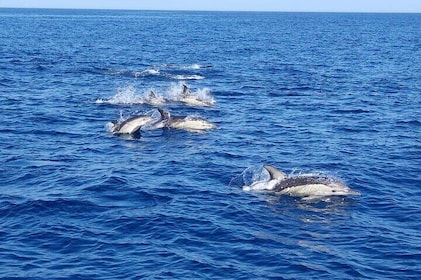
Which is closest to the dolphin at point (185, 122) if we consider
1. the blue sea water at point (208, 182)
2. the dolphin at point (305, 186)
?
the blue sea water at point (208, 182)

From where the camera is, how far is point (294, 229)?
20562mm

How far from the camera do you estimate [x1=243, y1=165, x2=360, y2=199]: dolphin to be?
24.0 meters

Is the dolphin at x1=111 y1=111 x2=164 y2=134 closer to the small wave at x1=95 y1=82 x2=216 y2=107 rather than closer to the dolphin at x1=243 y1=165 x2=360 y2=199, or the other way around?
the small wave at x1=95 y1=82 x2=216 y2=107

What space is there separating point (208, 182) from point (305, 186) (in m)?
4.08

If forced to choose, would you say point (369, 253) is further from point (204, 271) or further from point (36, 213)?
point (36, 213)

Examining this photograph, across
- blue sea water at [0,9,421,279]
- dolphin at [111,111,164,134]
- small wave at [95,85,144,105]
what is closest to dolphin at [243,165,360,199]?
blue sea water at [0,9,421,279]

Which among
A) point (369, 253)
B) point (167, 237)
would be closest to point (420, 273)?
point (369, 253)

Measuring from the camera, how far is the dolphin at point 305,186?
24.0 m

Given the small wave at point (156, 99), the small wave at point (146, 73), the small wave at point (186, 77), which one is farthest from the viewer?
the small wave at point (146, 73)

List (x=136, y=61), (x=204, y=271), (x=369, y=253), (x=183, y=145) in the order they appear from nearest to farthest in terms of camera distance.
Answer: (x=204, y=271)
(x=369, y=253)
(x=183, y=145)
(x=136, y=61)

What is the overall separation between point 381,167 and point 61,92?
2703 centimetres

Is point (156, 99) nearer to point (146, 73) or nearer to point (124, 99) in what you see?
point (124, 99)

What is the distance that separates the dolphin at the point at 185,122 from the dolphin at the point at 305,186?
37.6 feet

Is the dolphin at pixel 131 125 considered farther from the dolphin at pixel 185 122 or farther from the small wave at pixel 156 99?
the small wave at pixel 156 99
